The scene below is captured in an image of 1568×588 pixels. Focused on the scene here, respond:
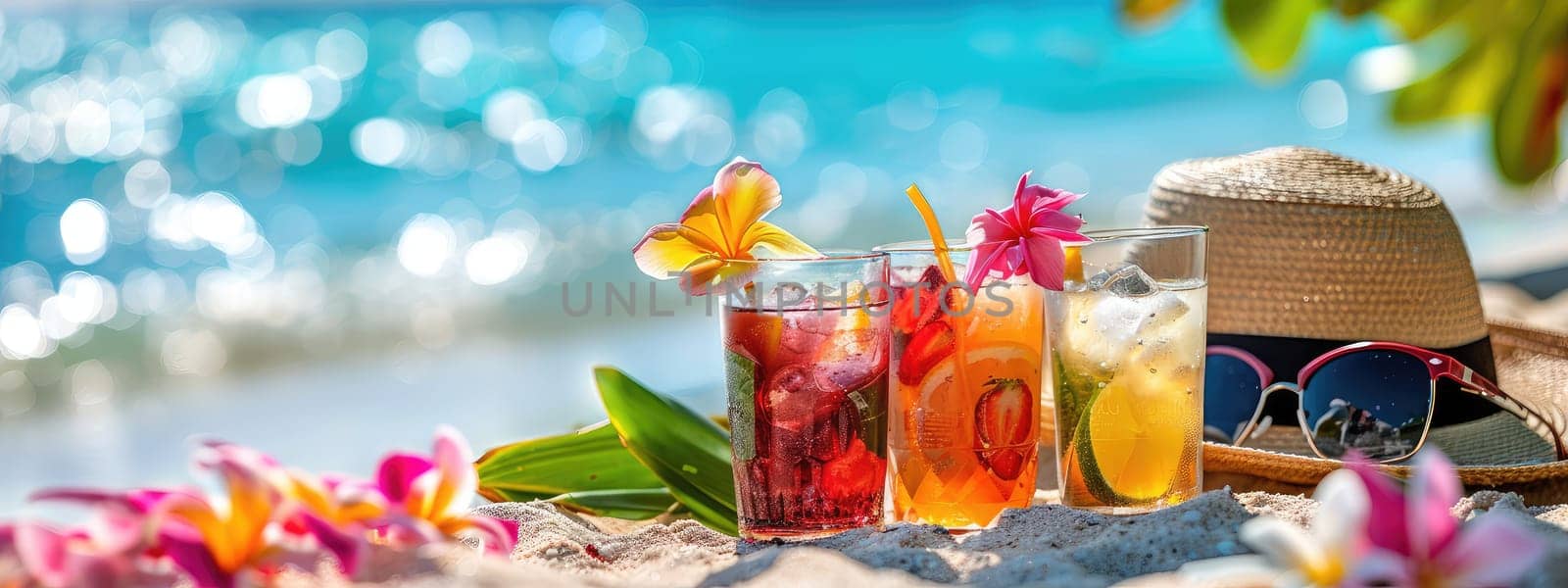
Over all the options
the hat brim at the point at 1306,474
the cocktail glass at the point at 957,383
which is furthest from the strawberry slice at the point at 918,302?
the hat brim at the point at 1306,474

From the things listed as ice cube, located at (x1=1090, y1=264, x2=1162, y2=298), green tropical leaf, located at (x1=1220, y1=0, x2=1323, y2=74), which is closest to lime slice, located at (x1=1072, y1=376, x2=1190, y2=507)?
ice cube, located at (x1=1090, y1=264, x2=1162, y2=298)

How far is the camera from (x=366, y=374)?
5.44 metres

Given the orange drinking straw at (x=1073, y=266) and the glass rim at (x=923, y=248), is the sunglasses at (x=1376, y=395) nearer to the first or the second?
the orange drinking straw at (x=1073, y=266)

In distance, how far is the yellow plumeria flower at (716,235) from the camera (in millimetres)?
1356

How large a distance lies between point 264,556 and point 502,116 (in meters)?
10.4

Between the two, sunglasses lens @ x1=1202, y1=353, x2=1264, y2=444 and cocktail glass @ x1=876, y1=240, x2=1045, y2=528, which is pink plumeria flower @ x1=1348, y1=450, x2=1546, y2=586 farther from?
sunglasses lens @ x1=1202, y1=353, x2=1264, y2=444

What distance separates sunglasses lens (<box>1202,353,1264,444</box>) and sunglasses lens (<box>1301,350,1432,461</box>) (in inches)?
4.4

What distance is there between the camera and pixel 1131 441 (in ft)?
4.72

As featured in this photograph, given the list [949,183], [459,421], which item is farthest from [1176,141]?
[459,421]

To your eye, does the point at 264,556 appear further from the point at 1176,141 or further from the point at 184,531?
the point at 1176,141

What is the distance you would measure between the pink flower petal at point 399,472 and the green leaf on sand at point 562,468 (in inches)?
29.0

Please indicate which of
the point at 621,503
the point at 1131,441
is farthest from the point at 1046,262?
the point at 621,503

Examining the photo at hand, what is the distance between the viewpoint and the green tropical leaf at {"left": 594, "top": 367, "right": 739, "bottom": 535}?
1.69 metres

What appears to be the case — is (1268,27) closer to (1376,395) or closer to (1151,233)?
(1151,233)
